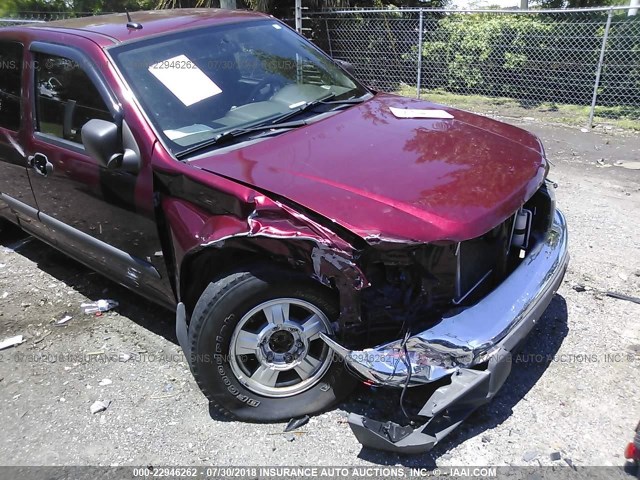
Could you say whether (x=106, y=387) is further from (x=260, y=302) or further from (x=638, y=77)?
(x=638, y=77)

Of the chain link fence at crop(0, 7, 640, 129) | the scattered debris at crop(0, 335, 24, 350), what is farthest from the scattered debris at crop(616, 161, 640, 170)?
the scattered debris at crop(0, 335, 24, 350)

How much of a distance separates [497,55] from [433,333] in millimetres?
9377

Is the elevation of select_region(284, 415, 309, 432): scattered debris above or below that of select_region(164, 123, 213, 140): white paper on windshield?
below

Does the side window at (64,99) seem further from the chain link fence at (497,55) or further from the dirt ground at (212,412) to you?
the chain link fence at (497,55)

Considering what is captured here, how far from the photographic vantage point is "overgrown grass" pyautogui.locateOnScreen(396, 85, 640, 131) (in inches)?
342

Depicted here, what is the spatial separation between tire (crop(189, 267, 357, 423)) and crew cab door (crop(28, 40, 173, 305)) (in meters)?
0.61

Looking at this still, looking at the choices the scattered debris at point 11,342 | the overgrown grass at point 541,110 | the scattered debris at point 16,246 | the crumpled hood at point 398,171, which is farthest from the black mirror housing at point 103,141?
the overgrown grass at point 541,110

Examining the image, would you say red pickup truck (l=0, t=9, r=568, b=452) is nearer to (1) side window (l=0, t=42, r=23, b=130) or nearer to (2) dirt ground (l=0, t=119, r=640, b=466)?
(1) side window (l=0, t=42, r=23, b=130)

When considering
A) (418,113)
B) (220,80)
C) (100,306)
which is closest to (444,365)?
(418,113)

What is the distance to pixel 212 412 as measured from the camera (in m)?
2.99

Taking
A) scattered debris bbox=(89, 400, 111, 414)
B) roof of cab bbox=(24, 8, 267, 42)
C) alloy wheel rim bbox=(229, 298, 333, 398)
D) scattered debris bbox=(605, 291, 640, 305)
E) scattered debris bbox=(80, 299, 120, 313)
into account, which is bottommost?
scattered debris bbox=(89, 400, 111, 414)

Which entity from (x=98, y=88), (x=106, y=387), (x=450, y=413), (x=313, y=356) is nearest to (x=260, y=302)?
(x=313, y=356)

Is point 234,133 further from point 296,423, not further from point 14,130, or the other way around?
point 14,130

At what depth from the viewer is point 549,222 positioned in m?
3.19
